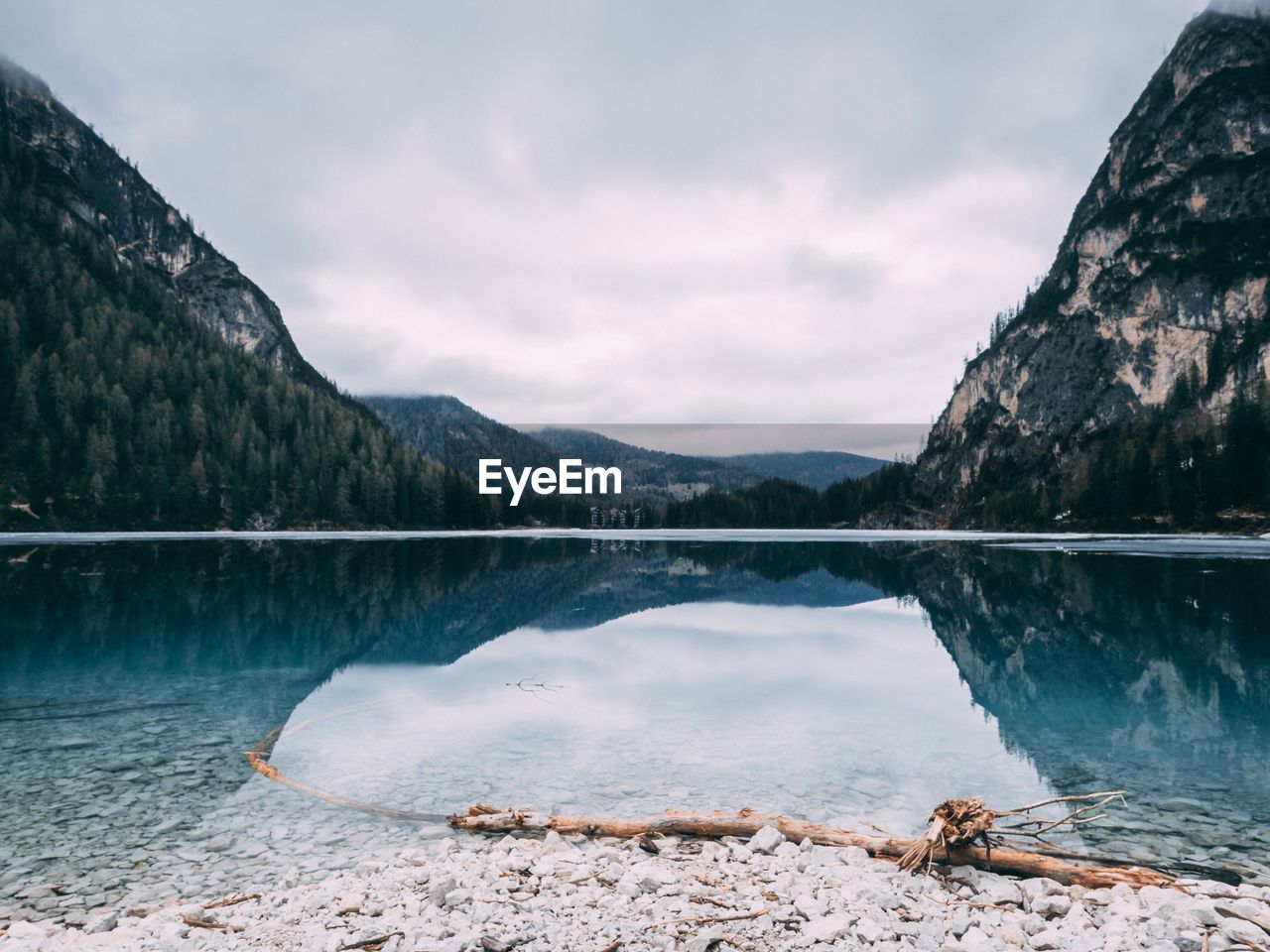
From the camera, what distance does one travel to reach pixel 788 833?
371 inches

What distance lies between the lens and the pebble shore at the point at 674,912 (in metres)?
6.59

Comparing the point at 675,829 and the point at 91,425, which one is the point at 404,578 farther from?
the point at 91,425

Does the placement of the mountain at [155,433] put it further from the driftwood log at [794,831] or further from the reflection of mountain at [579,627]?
the driftwood log at [794,831]

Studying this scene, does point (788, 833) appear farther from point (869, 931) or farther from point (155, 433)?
point (155, 433)

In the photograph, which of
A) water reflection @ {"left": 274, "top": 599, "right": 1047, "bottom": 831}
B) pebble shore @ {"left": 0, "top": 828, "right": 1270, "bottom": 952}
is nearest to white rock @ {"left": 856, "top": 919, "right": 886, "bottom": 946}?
pebble shore @ {"left": 0, "top": 828, "right": 1270, "bottom": 952}

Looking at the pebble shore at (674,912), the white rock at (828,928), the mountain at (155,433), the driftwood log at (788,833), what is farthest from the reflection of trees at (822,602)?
the mountain at (155,433)

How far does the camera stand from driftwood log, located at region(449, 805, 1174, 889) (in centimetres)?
799

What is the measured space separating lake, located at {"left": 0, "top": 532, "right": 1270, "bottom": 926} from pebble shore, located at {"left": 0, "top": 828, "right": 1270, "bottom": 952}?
1.22 meters

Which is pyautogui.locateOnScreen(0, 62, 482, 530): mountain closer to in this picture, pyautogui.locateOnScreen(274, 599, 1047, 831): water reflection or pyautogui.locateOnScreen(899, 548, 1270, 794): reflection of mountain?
pyautogui.locateOnScreen(274, 599, 1047, 831): water reflection

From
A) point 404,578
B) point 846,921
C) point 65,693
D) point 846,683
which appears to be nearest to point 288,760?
point 65,693

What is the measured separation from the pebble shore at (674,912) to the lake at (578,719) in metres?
1.22

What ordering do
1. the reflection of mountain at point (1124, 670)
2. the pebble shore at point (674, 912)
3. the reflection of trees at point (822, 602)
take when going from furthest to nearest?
the reflection of trees at point (822, 602) → the reflection of mountain at point (1124, 670) → the pebble shore at point (674, 912)

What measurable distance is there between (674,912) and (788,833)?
2776mm

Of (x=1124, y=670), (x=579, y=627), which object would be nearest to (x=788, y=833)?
(x=1124, y=670)
